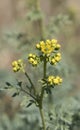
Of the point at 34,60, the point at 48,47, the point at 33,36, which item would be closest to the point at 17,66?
the point at 34,60

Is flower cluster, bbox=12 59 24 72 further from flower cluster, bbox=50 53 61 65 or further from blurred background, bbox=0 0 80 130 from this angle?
blurred background, bbox=0 0 80 130

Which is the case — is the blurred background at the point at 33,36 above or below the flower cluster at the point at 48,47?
above

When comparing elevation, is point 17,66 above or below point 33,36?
below

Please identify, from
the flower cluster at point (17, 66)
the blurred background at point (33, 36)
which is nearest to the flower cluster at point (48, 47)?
the flower cluster at point (17, 66)

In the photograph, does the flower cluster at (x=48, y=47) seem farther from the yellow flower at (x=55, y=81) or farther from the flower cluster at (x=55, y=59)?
the yellow flower at (x=55, y=81)

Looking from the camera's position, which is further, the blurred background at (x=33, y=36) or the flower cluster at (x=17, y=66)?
the blurred background at (x=33, y=36)

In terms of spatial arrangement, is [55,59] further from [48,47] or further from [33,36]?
[33,36]

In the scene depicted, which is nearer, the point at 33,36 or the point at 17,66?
the point at 17,66

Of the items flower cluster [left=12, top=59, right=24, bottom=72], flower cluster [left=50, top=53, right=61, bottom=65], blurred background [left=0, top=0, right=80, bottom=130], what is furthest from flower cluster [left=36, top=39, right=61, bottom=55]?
blurred background [left=0, top=0, right=80, bottom=130]

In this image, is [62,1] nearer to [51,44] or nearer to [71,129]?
[71,129]

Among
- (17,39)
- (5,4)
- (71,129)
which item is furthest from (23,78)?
(5,4)

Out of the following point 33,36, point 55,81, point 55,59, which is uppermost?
point 33,36
